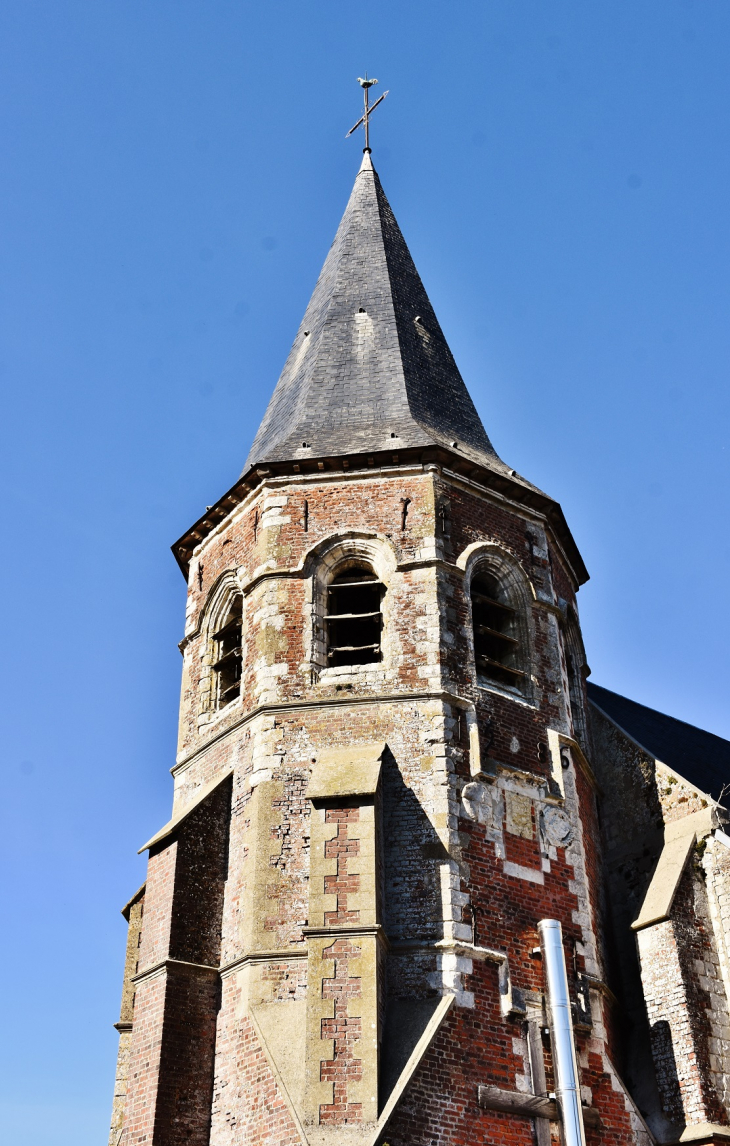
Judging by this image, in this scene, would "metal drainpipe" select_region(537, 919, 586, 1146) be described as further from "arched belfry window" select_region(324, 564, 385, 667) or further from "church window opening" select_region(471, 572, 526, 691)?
"arched belfry window" select_region(324, 564, 385, 667)

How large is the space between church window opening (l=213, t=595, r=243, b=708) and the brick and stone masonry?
0.06 m

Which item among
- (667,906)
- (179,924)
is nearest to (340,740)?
(179,924)

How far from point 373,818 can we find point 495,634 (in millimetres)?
3662

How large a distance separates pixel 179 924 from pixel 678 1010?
5.61 m

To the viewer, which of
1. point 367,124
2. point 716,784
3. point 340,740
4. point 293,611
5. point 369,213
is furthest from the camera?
point 367,124

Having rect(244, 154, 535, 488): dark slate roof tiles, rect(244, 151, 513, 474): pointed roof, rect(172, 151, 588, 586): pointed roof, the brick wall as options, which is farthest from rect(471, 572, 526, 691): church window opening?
rect(244, 151, 513, 474): pointed roof

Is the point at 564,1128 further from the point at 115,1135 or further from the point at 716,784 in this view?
the point at 716,784

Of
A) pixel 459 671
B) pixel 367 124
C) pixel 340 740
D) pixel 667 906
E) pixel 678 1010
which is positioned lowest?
pixel 678 1010

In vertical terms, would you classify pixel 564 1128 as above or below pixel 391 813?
below

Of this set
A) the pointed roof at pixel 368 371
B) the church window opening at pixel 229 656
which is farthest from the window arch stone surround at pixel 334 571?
the pointed roof at pixel 368 371

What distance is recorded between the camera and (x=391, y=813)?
13.3 m

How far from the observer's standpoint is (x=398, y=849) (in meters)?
13.1

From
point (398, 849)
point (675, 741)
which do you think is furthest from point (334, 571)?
point (675, 741)

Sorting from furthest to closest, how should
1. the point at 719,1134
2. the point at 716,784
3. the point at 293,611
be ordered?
the point at 716,784
the point at 293,611
the point at 719,1134
